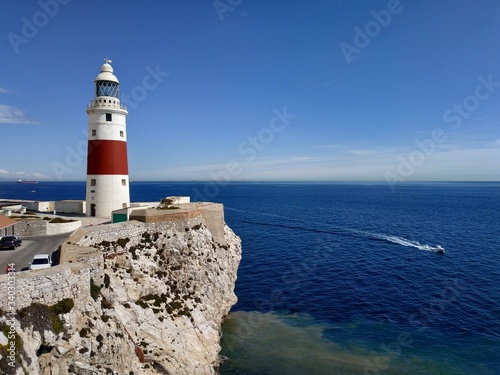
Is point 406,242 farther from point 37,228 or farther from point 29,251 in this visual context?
point 29,251

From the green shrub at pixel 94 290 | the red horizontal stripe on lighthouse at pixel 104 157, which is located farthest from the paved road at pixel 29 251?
the red horizontal stripe on lighthouse at pixel 104 157

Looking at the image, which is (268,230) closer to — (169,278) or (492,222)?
(169,278)

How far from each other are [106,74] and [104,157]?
28.0 ft

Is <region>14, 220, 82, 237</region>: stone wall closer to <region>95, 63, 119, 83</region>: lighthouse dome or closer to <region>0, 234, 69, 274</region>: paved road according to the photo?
<region>0, 234, 69, 274</region>: paved road

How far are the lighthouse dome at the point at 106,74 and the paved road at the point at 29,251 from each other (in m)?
15.9

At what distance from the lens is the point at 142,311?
21.2 metres

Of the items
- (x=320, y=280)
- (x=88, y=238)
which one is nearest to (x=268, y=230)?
(x=320, y=280)

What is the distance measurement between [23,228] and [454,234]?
252ft

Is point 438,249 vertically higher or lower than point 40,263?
lower

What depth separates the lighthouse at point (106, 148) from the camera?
3158 cm

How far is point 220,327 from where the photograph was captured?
29750mm

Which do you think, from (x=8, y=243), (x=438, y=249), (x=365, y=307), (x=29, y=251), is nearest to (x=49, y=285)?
(x=29, y=251)

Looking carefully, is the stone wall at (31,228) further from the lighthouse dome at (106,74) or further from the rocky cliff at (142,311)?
the lighthouse dome at (106,74)

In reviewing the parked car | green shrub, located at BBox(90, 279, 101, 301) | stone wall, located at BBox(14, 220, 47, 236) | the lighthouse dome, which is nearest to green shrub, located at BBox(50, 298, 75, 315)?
green shrub, located at BBox(90, 279, 101, 301)
